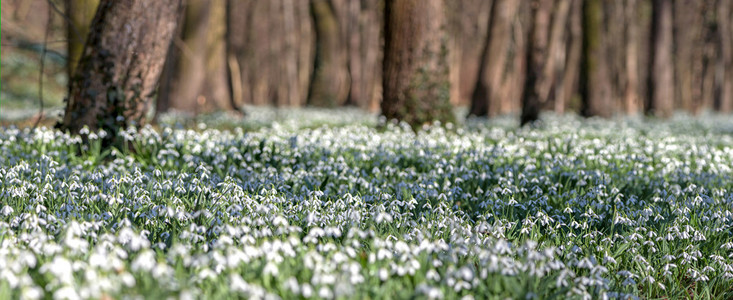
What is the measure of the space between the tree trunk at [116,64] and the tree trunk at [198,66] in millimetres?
6457

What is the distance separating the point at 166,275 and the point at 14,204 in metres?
2.32

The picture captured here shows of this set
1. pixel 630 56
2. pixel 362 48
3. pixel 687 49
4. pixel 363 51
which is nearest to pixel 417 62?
pixel 630 56

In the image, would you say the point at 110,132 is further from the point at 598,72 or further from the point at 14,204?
the point at 598,72

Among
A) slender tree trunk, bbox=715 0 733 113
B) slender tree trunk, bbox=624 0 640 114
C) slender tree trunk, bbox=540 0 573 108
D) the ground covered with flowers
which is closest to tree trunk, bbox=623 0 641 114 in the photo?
slender tree trunk, bbox=624 0 640 114

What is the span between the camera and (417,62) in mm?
9664

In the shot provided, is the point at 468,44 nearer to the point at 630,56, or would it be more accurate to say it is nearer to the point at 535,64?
the point at 630,56

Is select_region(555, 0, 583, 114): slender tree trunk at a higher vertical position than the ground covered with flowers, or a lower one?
higher

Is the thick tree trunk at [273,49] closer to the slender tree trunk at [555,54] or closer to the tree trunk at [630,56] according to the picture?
the slender tree trunk at [555,54]

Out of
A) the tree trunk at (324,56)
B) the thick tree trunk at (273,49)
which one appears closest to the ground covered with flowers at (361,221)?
the tree trunk at (324,56)

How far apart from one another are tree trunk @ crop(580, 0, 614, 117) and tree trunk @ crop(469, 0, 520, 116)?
6.54 feet

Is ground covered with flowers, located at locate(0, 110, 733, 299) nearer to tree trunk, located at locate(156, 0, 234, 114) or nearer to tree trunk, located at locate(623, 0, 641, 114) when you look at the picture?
tree trunk, located at locate(156, 0, 234, 114)

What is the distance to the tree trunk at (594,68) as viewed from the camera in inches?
603

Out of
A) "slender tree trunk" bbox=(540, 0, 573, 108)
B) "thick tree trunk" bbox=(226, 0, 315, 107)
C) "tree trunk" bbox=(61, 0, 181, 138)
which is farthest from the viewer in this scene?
"thick tree trunk" bbox=(226, 0, 315, 107)

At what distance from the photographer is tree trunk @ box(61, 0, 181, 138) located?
6.83 meters
